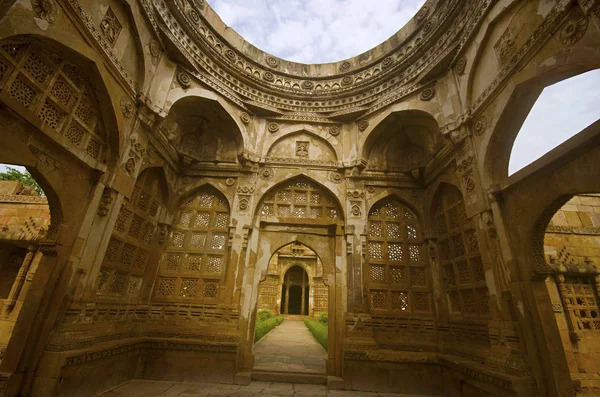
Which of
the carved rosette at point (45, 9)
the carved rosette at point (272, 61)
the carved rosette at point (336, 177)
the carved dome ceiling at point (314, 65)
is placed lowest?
the carved rosette at point (45, 9)

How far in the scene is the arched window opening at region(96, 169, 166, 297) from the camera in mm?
6352

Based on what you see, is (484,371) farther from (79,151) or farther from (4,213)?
(4,213)

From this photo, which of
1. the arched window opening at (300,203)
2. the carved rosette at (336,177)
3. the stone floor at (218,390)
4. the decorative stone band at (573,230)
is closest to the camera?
the stone floor at (218,390)

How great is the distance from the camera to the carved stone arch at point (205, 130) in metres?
8.21

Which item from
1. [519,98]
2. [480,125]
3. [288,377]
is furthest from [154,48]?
[288,377]

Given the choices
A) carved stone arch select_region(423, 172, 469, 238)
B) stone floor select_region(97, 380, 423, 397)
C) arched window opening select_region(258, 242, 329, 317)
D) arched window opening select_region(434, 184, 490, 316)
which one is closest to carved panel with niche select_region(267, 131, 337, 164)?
carved stone arch select_region(423, 172, 469, 238)

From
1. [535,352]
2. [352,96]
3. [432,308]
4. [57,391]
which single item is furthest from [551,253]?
[57,391]

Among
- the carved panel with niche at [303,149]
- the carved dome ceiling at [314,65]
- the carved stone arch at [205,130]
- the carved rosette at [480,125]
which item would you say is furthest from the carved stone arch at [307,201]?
the carved rosette at [480,125]

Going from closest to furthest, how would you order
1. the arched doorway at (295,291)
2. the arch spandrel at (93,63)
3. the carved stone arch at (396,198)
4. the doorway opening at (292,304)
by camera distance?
the arch spandrel at (93,63) → the carved stone arch at (396,198) → the doorway opening at (292,304) → the arched doorway at (295,291)

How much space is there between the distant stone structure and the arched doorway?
667 inches

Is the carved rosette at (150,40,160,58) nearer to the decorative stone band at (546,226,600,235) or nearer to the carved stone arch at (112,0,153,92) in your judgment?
the carved stone arch at (112,0,153,92)

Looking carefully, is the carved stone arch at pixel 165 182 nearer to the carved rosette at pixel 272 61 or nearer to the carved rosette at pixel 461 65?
the carved rosette at pixel 272 61

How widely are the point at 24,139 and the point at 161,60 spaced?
408 cm

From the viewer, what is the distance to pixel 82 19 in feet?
15.4
